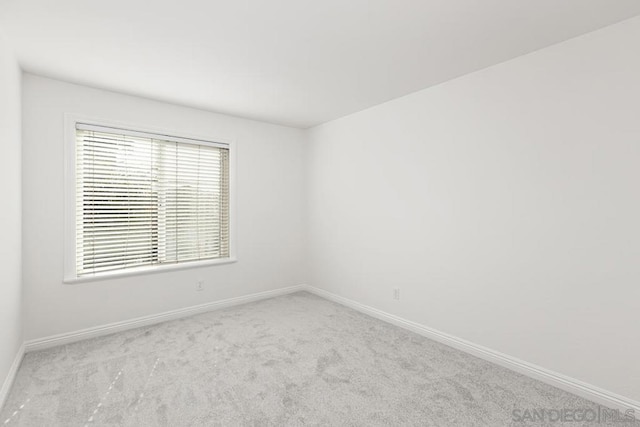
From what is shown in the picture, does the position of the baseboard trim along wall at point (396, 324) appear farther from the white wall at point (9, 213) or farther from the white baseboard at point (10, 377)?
the white wall at point (9, 213)

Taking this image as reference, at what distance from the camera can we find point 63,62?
99.3 inches

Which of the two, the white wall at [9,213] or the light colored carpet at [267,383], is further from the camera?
the white wall at [9,213]

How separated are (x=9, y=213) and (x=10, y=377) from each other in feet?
3.84

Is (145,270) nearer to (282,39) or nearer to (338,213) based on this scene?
(338,213)

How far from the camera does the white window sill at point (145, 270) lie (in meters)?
3.00

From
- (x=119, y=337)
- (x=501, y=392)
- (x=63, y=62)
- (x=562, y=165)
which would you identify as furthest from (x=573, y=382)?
(x=63, y=62)

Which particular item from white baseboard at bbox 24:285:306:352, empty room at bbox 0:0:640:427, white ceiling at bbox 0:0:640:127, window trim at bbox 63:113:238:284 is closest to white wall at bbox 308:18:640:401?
empty room at bbox 0:0:640:427

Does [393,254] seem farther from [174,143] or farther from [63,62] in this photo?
[63,62]

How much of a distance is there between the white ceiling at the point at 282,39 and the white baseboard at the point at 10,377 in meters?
2.36

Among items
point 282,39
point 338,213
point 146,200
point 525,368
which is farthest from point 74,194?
point 525,368

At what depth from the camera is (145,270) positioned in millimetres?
3375

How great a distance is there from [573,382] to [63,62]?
15.0 ft

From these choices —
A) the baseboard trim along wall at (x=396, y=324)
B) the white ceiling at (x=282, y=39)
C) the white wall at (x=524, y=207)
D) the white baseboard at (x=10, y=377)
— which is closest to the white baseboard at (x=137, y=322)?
the baseboard trim along wall at (x=396, y=324)

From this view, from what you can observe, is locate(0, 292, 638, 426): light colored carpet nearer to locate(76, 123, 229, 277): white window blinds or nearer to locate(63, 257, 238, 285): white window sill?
locate(63, 257, 238, 285): white window sill
